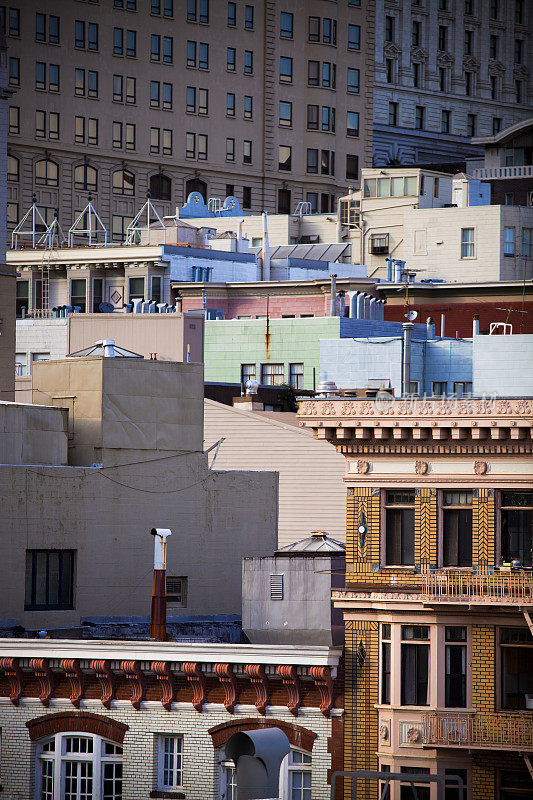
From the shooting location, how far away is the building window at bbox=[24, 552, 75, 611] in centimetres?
4959

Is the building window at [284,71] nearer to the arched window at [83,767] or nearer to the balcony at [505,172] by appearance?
the balcony at [505,172]

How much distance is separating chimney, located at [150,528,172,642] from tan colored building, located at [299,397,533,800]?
6.13m

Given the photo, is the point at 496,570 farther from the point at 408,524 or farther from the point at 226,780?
the point at 226,780

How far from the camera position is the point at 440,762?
3988 cm

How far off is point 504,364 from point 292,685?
2736cm

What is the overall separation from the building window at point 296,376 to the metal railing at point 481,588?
46.1m

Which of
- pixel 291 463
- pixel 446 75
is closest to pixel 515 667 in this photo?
pixel 291 463

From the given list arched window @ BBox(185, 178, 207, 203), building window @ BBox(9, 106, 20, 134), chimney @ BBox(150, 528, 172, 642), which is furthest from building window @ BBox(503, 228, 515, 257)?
chimney @ BBox(150, 528, 172, 642)

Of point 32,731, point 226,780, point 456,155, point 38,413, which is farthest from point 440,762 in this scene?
point 456,155

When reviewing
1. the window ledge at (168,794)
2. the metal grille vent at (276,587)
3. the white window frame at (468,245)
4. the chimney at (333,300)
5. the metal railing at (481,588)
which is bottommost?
the window ledge at (168,794)

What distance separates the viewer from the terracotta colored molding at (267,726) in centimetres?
4066

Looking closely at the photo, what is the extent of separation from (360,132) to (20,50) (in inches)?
1316

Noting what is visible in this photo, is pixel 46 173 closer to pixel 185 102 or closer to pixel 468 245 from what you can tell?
pixel 185 102

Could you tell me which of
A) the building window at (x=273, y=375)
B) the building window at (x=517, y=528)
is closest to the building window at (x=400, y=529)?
the building window at (x=517, y=528)
